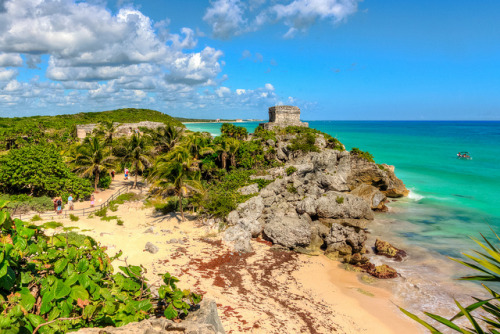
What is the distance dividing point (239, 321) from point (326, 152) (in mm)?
21755

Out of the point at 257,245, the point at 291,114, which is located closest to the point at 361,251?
the point at 257,245

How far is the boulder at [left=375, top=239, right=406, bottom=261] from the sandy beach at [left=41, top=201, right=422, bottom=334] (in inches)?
128

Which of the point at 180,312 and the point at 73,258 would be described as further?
the point at 180,312

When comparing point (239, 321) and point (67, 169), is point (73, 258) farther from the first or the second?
point (67, 169)

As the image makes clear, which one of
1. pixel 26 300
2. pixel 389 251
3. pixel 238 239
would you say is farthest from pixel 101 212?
pixel 389 251

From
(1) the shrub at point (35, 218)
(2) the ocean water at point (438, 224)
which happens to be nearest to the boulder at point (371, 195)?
(2) the ocean water at point (438, 224)

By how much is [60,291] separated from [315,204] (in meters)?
18.2

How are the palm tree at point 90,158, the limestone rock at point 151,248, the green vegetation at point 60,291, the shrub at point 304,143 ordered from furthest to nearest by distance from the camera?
1. the shrub at point 304,143
2. the palm tree at point 90,158
3. the limestone rock at point 151,248
4. the green vegetation at point 60,291

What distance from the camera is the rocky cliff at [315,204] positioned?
16.6 metres

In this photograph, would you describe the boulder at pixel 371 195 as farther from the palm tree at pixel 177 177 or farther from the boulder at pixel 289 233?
the palm tree at pixel 177 177

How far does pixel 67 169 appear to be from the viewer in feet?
68.9

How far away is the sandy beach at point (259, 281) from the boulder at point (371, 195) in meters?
11.0

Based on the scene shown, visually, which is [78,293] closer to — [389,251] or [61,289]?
[61,289]

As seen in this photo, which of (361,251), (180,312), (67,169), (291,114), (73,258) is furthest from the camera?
(291,114)
